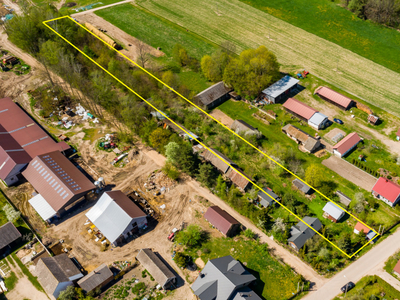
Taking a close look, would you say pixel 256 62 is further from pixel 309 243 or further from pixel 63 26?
pixel 63 26

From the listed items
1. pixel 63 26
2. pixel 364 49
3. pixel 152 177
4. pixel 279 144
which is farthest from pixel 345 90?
pixel 63 26

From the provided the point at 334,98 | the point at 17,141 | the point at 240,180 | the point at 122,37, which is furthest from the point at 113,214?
the point at 122,37

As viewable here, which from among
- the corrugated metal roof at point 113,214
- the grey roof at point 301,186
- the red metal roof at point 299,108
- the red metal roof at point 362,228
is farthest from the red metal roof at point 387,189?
the corrugated metal roof at point 113,214

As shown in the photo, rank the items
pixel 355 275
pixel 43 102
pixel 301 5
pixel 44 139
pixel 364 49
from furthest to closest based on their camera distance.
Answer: pixel 301 5 < pixel 364 49 < pixel 43 102 < pixel 44 139 < pixel 355 275

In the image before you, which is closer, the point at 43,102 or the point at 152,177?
the point at 152,177

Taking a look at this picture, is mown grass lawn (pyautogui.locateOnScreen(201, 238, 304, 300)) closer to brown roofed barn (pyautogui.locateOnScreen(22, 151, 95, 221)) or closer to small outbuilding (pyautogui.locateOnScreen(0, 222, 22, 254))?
brown roofed barn (pyautogui.locateOnScreen(22, 151, 95, 221))

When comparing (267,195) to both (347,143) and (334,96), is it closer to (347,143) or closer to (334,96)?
(347,143)

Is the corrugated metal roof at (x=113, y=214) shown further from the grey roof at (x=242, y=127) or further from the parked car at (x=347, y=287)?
the parked car at (x=347, y=287)
